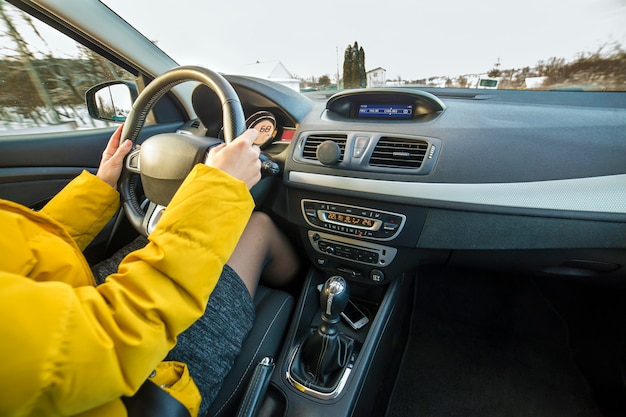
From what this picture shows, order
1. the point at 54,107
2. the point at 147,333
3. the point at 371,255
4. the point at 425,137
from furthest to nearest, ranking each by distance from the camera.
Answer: the point at 54,107 < the point at 371,255 < the point at 425,137 < the point at 147,333

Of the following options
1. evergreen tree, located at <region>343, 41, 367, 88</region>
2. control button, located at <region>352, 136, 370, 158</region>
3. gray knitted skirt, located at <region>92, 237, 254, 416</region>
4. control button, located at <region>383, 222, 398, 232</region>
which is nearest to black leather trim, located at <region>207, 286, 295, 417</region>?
gray knitted skirt, located at <region>92, 237, 254, 416</region>

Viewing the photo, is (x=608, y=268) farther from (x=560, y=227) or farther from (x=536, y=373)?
(x=536, y=373)

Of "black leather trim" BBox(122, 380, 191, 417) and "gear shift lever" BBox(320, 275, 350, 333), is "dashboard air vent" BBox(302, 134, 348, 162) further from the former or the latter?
"black leather trim" BBox(122, 380, 191, 417)

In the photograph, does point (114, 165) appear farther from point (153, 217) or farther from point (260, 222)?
point (260, 222)

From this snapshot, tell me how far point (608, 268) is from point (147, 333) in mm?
1188

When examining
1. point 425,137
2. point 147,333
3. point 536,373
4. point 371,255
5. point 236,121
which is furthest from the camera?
point 536,373

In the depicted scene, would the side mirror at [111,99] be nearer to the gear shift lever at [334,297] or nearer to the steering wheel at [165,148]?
the steering wheel at [165,148]

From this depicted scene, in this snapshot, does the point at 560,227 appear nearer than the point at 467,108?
Yes

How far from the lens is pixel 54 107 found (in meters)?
1.47

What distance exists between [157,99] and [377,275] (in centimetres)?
84

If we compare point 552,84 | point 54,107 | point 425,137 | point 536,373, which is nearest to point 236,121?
point 425,137

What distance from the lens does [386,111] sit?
1017 mm

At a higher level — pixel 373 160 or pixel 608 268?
pixel 373 160

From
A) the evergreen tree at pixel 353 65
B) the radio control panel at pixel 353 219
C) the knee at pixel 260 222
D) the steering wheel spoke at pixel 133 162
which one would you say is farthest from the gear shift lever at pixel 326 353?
the evergreen tree at pixel 353 65
